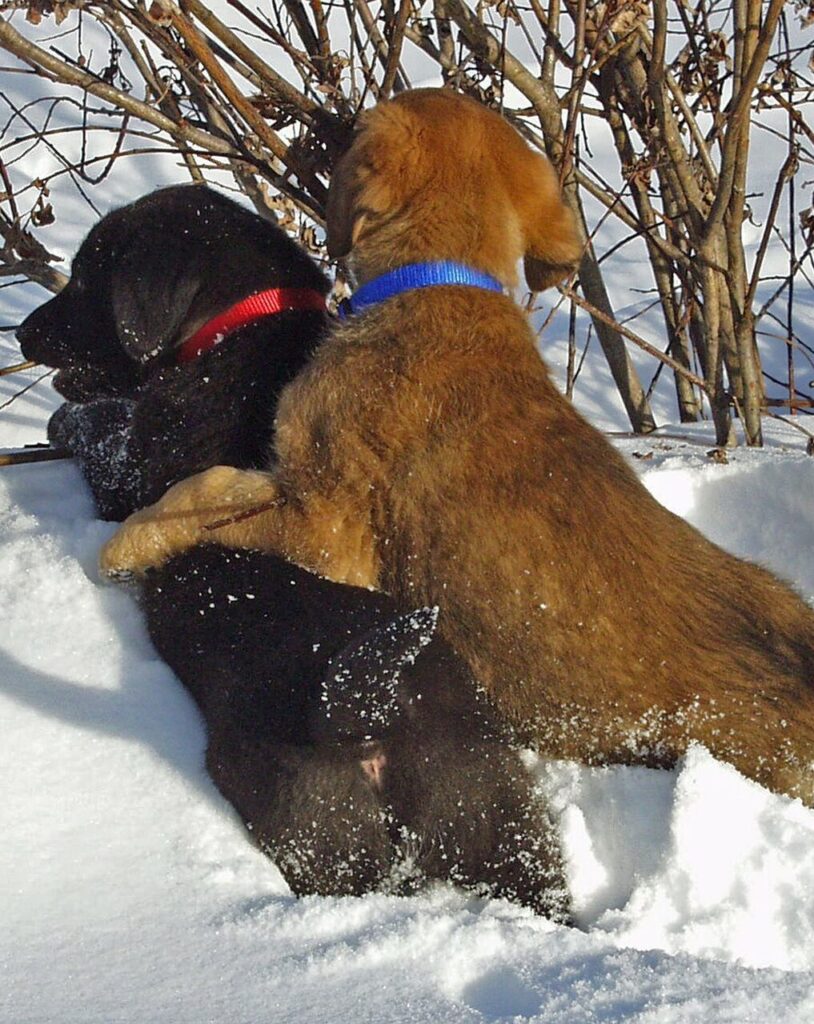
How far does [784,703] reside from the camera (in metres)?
2.84

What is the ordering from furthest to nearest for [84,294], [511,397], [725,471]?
[725,471] → [84,294] → [511,397]

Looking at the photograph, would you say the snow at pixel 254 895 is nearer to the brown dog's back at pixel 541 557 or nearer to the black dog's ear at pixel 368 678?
the brown dog's back at pixel 541 557

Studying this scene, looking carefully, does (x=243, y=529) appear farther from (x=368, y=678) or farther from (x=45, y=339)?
(x=45, y=339)

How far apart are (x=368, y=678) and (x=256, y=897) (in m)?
0.47

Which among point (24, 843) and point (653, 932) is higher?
point (24, 843)

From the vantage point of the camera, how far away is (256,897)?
2359mm

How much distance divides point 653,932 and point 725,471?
218cm

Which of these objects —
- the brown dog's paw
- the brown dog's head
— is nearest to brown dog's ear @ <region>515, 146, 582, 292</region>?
the brown dog's head

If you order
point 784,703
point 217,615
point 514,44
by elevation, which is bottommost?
point 784,703

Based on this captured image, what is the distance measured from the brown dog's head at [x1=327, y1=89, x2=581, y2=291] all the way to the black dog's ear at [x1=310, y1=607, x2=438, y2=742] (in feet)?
4.22

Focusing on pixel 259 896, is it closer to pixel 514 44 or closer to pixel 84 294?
pixel 84 294

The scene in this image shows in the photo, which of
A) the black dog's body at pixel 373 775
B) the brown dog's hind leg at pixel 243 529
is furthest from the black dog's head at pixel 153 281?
the black dog's body at pixel 373 775

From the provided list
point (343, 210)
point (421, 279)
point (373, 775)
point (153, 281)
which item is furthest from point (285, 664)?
point (153, 281)

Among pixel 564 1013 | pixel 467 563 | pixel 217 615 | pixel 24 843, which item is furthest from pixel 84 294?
pixel 564 1013
